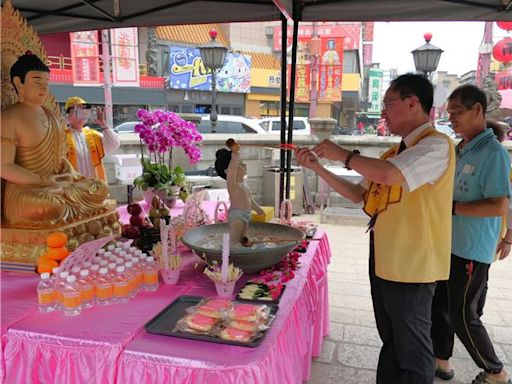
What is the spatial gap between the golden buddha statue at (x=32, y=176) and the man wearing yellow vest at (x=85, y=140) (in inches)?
32.7

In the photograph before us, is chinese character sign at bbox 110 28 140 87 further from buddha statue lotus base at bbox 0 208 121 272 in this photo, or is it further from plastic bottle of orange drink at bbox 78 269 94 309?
plastic bottle of orange drink at bbox 78 269 94 309

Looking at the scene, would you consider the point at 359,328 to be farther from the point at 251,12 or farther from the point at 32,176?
the point at 251,12

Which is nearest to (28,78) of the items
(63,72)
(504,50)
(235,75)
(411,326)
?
(411,326)

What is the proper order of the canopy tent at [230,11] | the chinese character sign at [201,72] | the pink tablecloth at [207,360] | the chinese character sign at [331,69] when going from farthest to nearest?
the chinese character sign at [331,69] → the chinese character sign at [201,72] → the canopy tent at [230,11] → the pink tablecloth at [207,360]

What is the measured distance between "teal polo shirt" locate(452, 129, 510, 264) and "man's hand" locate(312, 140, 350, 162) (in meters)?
0.71

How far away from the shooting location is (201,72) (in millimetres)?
15469

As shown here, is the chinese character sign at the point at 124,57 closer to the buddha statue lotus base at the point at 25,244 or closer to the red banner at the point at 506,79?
the buddha statue lotus base at the point at 25,244

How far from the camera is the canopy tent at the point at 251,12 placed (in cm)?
260

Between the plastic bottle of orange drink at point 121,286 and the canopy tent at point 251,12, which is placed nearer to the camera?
the plastic bottle of orange drink at point 121,286

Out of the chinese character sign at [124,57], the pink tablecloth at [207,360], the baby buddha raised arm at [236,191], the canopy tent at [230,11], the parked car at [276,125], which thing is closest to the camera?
the pink tablecloth at [207,360]

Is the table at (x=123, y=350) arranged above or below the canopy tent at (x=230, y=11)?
below

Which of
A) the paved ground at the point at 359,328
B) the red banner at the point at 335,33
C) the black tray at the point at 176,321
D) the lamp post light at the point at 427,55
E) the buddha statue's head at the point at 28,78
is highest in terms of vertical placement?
the red banner at the point at 335,33

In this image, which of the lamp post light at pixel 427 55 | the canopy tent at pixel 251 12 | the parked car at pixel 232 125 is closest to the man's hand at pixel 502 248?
the canopy tent at pixel 251 12

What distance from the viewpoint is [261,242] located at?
1.57 meters
